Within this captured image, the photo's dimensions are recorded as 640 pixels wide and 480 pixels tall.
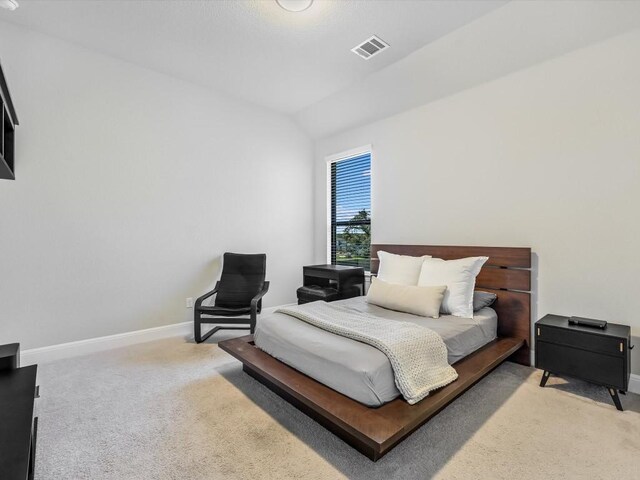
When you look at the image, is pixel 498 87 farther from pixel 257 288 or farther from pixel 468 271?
pixel 257 288

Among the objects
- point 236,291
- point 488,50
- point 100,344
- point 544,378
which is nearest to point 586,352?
point 544,378

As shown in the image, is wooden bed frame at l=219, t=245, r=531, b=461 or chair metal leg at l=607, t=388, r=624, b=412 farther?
chair metal leg at l=607, t=388, r=624, b=412

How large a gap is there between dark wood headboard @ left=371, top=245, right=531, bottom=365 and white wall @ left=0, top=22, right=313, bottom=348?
2.83 meters

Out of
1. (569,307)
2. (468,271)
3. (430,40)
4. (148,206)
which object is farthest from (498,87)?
(148,206)

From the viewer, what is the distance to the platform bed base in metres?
1.53

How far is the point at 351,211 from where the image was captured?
475 centimetres

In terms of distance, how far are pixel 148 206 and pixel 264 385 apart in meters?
2.41

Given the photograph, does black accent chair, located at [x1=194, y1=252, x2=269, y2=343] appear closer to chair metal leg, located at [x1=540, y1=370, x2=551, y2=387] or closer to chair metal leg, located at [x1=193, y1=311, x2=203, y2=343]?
chair metal leg, located at [x1=193, y1=311, x2=203, y2=343]

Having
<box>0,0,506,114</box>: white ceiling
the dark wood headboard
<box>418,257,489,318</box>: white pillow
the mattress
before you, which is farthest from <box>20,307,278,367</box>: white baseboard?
the dark wood headboard

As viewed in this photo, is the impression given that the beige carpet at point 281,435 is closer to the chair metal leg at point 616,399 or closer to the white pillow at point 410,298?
the chair metal leg at point 616,399

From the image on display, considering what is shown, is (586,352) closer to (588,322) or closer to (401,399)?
(588,322)

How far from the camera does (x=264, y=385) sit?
246cm

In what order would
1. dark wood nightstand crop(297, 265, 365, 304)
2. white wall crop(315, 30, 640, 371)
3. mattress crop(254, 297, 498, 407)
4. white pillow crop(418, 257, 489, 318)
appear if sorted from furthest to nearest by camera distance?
1. dark wood nightstand crop(297, 265, 365, 304)
2. white pillow crop(418, 257, 489, 318)
3. white wall crop(315, 30, 640, 371)
4. mattress crop(254, 297, 498, 407)

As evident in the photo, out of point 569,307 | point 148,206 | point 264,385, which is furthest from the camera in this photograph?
point 148,206
